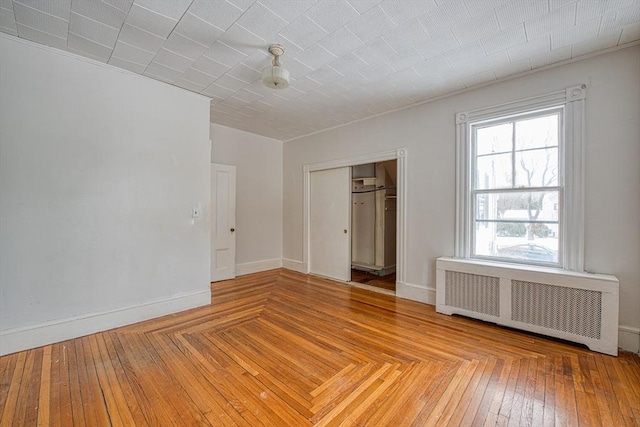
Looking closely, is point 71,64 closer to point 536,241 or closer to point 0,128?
point 0,128

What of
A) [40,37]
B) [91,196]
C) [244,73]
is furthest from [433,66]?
[91,196]

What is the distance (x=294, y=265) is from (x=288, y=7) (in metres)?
4.42

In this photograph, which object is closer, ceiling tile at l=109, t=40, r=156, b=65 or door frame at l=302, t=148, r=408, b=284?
ceiling tile at l=109, t=40, r=156, b=65

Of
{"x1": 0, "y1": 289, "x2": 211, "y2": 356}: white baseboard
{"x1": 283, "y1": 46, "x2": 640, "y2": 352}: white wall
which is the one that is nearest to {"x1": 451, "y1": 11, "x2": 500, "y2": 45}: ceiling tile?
{"x1": 283, "y1": 46, "x2": 640, "y2": 352}: white wall

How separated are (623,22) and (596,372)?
278 cm

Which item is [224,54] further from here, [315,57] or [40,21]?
[40,21]

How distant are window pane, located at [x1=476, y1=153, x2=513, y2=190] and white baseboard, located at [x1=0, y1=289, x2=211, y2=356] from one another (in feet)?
12.7

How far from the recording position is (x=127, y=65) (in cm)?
282

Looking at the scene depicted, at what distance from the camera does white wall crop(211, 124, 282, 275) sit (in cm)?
493

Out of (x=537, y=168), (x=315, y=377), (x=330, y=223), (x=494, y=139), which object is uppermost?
(x=494, y=139)

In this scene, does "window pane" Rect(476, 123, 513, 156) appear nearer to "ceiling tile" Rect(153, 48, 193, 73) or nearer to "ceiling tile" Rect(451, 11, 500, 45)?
"ceiling tile" Rect(451, 11, 500, 45)

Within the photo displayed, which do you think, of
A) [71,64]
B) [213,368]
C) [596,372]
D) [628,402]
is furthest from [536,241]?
[71,64]

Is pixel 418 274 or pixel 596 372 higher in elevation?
pixel 418 274

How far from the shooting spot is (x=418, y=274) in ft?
12.3
